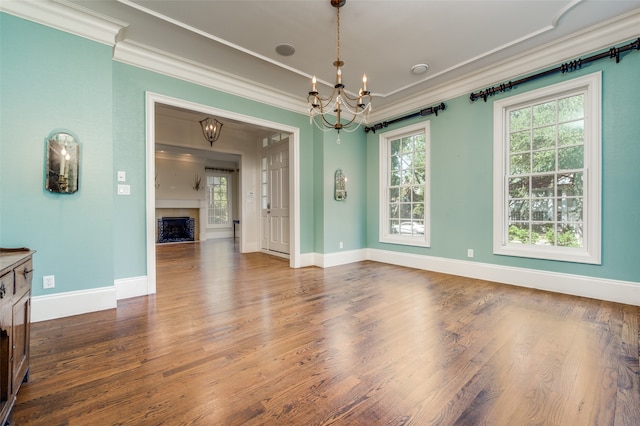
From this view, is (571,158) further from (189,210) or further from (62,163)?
(189,210)

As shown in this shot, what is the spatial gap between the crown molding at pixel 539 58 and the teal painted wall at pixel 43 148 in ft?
14.7

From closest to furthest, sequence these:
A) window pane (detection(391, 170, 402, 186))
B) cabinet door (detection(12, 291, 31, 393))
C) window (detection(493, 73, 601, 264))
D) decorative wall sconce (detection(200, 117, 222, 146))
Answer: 1. cabinet door (detection(12, 291, 31, 393))
2. window (detection(493, 73, 601, 264))
3. window pane (detection(391, 170, 402, 186))
4. decorative wall sconce (detection(200, 117, 222, 146))

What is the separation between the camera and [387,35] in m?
2.99

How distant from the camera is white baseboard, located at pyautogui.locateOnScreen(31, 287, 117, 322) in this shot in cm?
246

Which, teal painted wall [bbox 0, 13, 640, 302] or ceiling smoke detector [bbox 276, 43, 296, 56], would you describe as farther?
ceiling smoke detector [bbox 276, 43, 296, 56]

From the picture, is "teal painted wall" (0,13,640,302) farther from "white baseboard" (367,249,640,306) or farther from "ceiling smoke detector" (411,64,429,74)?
"ceiling smoke detector" (411,64,429,74)

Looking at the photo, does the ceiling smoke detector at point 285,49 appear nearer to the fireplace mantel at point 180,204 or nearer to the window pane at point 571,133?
the window pane at point 571,133

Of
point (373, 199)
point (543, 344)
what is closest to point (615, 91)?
point (543, 344)

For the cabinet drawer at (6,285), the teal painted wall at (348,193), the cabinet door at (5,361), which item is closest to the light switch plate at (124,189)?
the cabinet drawer at (6,285)

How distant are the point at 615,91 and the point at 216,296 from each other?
507 centimetres

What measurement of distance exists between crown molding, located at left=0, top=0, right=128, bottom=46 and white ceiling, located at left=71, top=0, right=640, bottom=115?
9cm

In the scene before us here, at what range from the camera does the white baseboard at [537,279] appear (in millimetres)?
2857

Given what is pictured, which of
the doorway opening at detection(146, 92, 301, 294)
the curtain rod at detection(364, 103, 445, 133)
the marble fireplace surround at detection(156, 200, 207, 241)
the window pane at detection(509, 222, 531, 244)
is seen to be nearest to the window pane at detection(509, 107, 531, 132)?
the curtain rod at detection(364, 103, 445, 133)

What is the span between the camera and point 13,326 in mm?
1293
